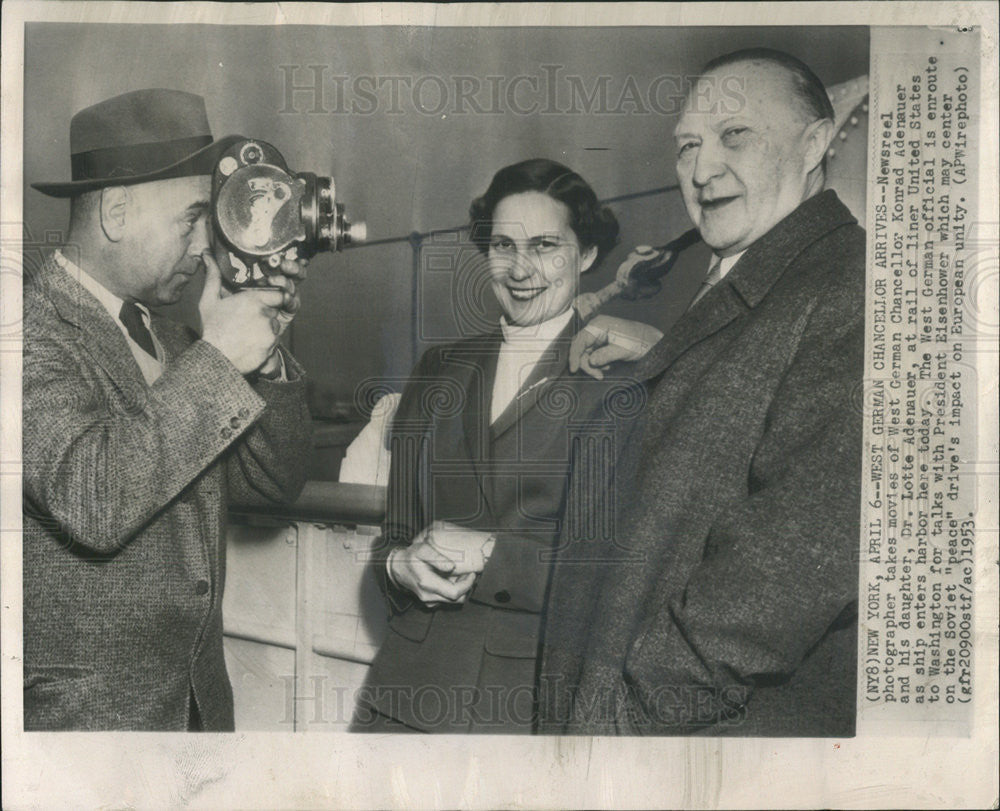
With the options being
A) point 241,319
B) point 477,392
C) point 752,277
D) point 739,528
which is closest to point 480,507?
point 477,392

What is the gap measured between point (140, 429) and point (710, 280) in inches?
53.2

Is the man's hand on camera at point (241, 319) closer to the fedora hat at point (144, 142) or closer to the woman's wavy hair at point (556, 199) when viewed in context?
the fedora hat at point (144, 142)

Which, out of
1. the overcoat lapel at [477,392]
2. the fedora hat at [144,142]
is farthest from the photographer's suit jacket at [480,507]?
the fedora hat at [144,142]

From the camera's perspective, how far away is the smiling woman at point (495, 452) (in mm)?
2203

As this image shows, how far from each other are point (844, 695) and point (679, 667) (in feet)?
1.40

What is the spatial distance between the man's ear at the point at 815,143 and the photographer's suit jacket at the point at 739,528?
85 millimetres

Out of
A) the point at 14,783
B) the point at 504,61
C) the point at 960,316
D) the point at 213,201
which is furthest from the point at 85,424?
the point at 960,316

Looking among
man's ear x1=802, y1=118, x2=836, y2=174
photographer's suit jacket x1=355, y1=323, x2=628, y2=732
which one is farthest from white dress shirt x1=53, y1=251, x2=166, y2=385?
man's ear x1=802, y1=118, x2=836, y2=174

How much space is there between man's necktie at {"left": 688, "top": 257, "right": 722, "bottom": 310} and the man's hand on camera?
0.94 m

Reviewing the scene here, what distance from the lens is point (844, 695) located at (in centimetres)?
222

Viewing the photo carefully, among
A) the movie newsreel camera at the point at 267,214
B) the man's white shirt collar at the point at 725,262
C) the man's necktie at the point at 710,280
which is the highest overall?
the movie newsreel camera at the point at 267,214

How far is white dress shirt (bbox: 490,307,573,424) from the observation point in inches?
87.6

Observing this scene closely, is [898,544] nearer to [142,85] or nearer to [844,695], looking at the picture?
[844,695]

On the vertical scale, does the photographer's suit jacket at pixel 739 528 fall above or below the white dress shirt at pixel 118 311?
below
